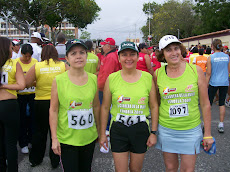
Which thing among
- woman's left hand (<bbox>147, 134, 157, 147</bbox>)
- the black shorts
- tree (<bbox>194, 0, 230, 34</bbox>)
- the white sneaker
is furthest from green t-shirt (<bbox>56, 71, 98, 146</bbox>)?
tree (<bbox>194, 0, 230, 34</bbox>)

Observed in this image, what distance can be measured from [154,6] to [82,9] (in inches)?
1975

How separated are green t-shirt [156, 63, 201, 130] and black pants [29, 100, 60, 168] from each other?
1956mm

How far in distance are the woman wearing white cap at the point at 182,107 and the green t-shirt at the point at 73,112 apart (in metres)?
0.85

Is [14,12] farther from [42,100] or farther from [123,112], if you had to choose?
[123,112]

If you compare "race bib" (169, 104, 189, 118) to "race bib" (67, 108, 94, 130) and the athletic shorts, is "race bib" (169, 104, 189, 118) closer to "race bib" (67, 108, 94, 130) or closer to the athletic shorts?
the athletic shorts

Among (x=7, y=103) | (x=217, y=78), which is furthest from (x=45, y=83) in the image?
(x=217, y=78)

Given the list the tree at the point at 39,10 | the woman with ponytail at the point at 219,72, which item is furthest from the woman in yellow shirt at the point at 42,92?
the tree at the point at 39,10

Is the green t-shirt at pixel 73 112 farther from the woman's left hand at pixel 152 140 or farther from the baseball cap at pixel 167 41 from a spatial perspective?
the baseball cap at pixel 167 41

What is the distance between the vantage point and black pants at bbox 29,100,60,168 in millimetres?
3426

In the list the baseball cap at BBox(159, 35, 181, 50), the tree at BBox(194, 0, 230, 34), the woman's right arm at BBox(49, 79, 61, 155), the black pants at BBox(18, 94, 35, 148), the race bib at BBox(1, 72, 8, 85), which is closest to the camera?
the woman's right arm at BBox(49, 79, 61, 155)

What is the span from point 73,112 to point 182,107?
1.18m

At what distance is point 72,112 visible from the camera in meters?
2.31

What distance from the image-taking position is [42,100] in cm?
342

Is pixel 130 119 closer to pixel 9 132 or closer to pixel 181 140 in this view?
pixel 181 140
